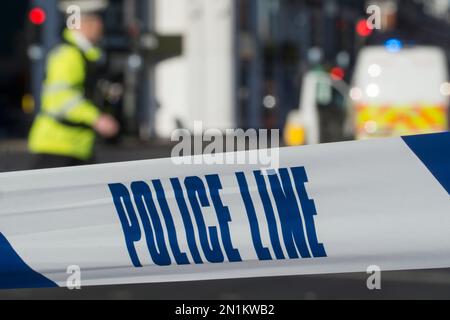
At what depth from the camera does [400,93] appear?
62.2 feet

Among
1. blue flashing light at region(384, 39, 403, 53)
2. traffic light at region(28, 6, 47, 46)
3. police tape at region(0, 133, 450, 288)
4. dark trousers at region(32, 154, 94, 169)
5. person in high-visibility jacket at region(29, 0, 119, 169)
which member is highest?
traffic light at region(28, 6, 47, 46)

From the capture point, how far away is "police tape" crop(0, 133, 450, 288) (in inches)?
265

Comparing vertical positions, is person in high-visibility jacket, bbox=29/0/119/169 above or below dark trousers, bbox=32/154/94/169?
above

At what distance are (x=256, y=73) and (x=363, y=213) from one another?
4069cm

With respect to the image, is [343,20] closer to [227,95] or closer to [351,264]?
[227,95]

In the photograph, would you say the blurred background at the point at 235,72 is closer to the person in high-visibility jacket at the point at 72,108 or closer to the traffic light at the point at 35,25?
the traffic light at the point at 35,25

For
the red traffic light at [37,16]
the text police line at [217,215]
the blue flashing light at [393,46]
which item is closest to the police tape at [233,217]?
the text police line at [217,215]

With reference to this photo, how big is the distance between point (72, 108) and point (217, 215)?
6.26 feet

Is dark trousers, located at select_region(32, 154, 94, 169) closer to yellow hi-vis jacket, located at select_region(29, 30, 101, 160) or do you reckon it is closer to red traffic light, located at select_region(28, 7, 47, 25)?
yellow hi-vis jacket, located at select_region(29, 30, 101, 160)

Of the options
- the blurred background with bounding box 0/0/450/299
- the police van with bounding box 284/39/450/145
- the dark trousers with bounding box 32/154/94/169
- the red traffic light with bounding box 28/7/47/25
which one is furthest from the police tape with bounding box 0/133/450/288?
the red traffic light with bounding box 28/7/47/25

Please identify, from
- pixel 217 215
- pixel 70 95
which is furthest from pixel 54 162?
pixel 217 215

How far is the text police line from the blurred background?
1140 centimetres

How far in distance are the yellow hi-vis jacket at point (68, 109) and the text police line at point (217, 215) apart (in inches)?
60.0

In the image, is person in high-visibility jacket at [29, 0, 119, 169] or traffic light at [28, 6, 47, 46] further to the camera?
traffic light at [28, 6, 47, 46]
